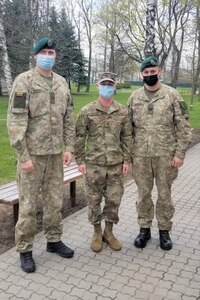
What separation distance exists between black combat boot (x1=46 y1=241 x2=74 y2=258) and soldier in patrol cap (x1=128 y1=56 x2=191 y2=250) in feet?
3.35

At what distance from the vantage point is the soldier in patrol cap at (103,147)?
12.9ft

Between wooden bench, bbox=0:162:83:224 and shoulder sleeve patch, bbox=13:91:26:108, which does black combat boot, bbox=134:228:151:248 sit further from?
shoulder sleeve patch, bbox=13:91:26:108

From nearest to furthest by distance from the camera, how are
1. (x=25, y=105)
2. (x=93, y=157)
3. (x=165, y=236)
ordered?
(x=25, y=105), (x=93, y=157), (x=165, y=236)

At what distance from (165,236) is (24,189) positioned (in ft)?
5.50

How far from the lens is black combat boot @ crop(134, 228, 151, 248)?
4266 mm

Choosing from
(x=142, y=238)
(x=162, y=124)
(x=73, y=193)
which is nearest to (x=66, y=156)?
(x=162, y=124)

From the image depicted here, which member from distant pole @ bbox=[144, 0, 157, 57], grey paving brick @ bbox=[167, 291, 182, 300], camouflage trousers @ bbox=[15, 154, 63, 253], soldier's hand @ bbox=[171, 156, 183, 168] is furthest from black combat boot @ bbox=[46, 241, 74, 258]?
distant pole @ bbox=[144, 0, 157, 57]

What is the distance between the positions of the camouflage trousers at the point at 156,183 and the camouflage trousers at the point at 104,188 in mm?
231

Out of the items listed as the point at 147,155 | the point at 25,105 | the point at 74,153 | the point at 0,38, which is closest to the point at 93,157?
the point at 74,153

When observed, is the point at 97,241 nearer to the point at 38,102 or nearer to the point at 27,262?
the point at 27,262

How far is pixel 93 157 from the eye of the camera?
3.98 meters

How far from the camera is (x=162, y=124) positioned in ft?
12.9

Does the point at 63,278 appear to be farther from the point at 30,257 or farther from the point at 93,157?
the point at 93,157

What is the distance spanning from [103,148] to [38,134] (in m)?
0.71
